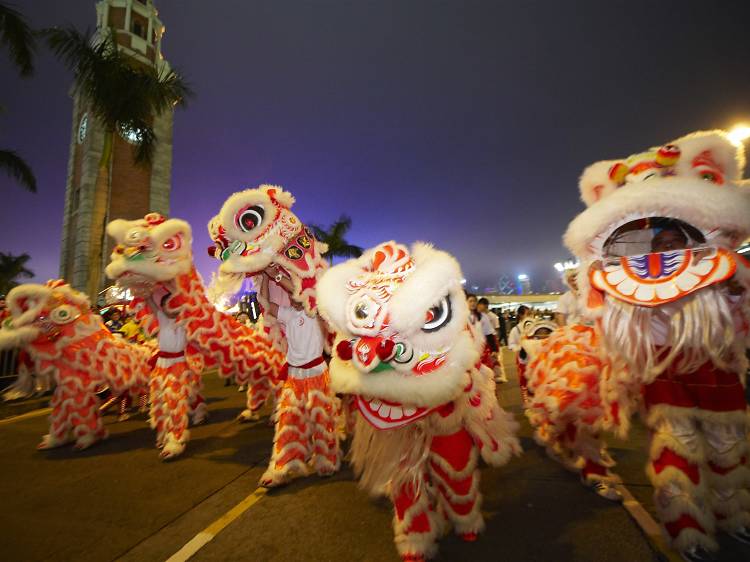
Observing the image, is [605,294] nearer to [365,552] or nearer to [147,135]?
[365,552]

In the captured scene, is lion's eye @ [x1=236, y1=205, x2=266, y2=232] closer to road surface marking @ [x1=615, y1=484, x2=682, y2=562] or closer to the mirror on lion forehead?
the mirror on lion forehead

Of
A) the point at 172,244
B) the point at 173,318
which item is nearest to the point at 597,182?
the point at 172,244

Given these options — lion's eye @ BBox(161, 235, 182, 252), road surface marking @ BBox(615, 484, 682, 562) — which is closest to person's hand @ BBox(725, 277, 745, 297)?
road surface marking @ BBox(615, 484, 682, 562)

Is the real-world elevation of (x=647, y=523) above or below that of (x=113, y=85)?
below

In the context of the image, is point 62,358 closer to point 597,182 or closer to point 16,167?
point 597,182

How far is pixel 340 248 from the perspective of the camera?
2078 centimetres

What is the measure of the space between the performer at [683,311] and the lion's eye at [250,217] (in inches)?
83.1

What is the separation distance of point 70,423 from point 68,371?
52cm

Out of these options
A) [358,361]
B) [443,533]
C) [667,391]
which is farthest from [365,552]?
[667,391]

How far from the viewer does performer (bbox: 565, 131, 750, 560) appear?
60.2 inches

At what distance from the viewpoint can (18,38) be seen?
6.48 m

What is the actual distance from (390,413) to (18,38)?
371 inches

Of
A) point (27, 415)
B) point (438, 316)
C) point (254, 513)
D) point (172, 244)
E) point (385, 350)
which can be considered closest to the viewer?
point (385, 350)

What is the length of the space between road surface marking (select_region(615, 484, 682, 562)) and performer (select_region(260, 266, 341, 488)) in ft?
6.28
